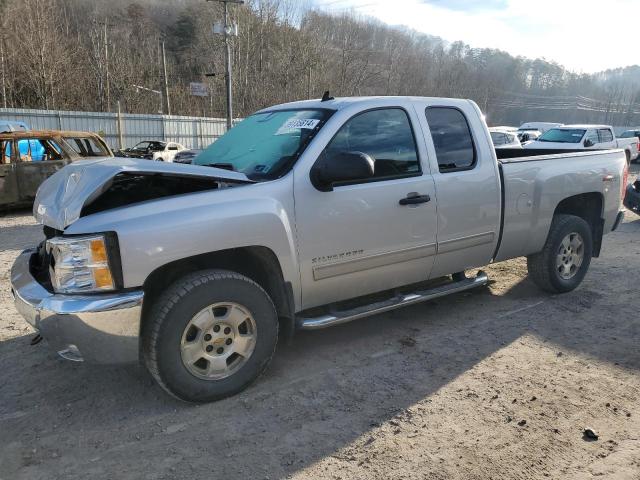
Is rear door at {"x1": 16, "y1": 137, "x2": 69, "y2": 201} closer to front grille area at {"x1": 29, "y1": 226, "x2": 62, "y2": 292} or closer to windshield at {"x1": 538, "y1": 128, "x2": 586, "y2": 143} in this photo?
front grille area at {"x1": 29, "y1": 226, "x2": 62, "y2": 292}

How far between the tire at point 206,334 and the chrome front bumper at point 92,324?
0.50 ft

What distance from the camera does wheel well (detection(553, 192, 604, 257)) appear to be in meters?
5.41

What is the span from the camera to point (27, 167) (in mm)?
10508

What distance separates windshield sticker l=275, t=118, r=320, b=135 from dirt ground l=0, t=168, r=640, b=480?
1.71 metres

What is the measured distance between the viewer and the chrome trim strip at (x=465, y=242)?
4152 millimetres

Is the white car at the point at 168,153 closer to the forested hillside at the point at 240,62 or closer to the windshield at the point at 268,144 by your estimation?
the forested hillside at the point at 240,62

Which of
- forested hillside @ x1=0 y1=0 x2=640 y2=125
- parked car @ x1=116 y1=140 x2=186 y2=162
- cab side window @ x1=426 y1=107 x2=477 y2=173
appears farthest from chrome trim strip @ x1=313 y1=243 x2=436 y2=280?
forested hillside @ x1=0 y1=0 x2=640 y2=125

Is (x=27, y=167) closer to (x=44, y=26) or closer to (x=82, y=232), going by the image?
(x=82, y=232)

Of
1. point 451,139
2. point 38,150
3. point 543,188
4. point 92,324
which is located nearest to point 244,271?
point 92,324

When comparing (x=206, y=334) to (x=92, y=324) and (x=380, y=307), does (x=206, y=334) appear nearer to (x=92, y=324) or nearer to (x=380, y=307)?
(x=92, y=324)

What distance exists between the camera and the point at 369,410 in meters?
3.14

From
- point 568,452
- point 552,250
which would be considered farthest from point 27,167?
point 568,452

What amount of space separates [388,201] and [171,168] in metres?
1.55

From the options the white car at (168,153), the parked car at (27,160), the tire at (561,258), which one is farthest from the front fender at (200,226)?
the white car at (168,153)
